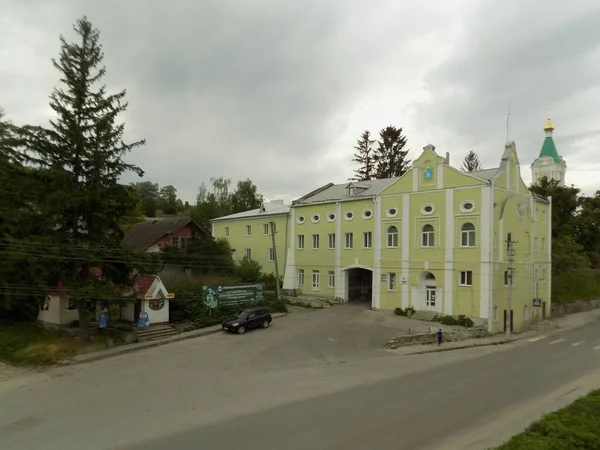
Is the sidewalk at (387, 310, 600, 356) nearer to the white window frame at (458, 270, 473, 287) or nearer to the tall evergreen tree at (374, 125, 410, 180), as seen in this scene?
the white window frame at (458, 270, 473, 287)

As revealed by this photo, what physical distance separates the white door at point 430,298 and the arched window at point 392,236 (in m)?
4.31

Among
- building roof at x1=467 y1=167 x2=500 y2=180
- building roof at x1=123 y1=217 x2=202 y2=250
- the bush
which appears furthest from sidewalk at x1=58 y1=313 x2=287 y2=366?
building roof at x1=467 y1=167 x2=500 y2=180

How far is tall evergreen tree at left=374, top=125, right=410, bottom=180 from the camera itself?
64.9 meters

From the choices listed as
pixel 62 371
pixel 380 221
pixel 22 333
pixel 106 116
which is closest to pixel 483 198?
pixel 380 221

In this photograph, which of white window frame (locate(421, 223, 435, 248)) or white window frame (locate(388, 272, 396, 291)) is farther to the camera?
white window frame (locate(388, 272, 396, 291))

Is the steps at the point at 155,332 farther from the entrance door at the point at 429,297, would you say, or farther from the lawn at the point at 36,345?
the entrance door at the point at 429,297

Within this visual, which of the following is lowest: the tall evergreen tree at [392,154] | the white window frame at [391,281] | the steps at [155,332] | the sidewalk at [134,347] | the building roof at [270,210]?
the sidewalk at [134,347]

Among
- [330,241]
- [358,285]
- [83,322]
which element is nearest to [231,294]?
[83,322]

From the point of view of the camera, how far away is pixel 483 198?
30.2 m

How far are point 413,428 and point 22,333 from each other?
2381 centimetres

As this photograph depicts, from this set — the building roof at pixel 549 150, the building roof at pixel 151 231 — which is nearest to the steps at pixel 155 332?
the building roof at pixel 151 231

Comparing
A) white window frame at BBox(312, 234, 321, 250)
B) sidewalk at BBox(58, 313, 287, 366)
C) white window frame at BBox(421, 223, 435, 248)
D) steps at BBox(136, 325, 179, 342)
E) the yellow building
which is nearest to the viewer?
sidewalk at BBox(58, 313, 287, 366)

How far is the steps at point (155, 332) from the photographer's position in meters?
25.0

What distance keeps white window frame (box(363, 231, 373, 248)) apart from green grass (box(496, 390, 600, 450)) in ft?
81.8
